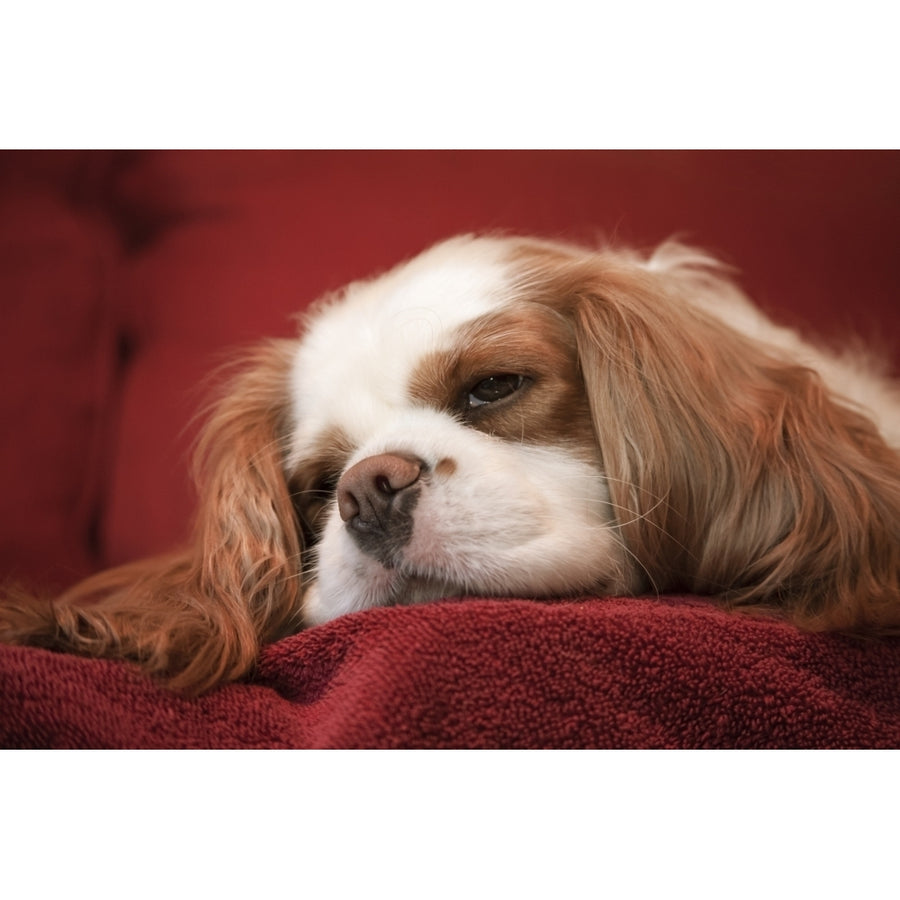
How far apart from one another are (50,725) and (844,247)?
1.54 metres

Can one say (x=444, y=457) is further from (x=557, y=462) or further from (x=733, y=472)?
(x=733, y=472)

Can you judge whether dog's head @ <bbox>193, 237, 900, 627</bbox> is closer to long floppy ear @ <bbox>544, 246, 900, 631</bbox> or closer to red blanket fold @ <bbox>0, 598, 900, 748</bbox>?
long floppy ear @ <bbox>544, 246, 900, 631</bbox>

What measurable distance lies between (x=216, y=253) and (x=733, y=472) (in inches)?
44.7

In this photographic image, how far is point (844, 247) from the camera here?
169 centimetres

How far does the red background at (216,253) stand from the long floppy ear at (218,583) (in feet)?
0.91

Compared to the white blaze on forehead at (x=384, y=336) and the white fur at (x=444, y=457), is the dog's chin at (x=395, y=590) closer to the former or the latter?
the white fur at (x=444, y=457)

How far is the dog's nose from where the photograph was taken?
1.05 metres

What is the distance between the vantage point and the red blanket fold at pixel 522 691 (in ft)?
2.75

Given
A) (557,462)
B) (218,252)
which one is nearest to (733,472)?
(557,462)

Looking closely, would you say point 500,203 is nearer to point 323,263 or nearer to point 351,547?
point 323,263

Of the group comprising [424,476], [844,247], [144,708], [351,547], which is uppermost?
[844,247]

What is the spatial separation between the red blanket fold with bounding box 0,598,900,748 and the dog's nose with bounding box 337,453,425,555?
0.14 meters

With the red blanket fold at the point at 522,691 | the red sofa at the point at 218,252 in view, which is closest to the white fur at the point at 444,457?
the red blanket fold at the point at 522,691

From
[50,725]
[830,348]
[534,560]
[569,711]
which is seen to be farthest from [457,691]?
[830,348]
